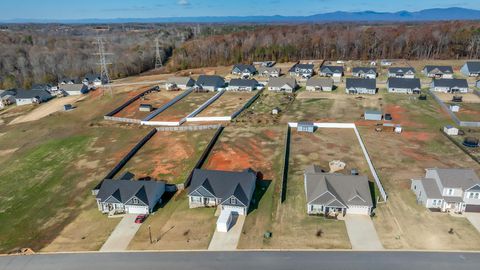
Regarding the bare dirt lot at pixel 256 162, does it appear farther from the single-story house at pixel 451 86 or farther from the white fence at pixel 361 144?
the single-story house at pixel 451 86

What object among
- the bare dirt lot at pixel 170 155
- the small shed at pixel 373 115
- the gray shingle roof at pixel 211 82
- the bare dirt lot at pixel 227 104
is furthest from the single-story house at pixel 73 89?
the small shed at pixel 373 115

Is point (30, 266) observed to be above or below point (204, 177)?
below

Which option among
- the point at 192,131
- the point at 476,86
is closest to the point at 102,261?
the point at 192,131

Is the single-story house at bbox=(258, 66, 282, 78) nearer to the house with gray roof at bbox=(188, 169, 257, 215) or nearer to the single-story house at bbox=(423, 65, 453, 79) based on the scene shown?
the single-story house at bbox=(423, 65, 453, 79)

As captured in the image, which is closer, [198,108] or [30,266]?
[30,266]

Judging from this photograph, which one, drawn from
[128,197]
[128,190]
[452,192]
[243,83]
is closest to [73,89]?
[243,83]

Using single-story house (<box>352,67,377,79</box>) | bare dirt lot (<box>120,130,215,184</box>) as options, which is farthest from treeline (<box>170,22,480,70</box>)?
bare dirt lot (<box>120,130,215,184</box>)

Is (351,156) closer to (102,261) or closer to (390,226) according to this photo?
(390,226)
